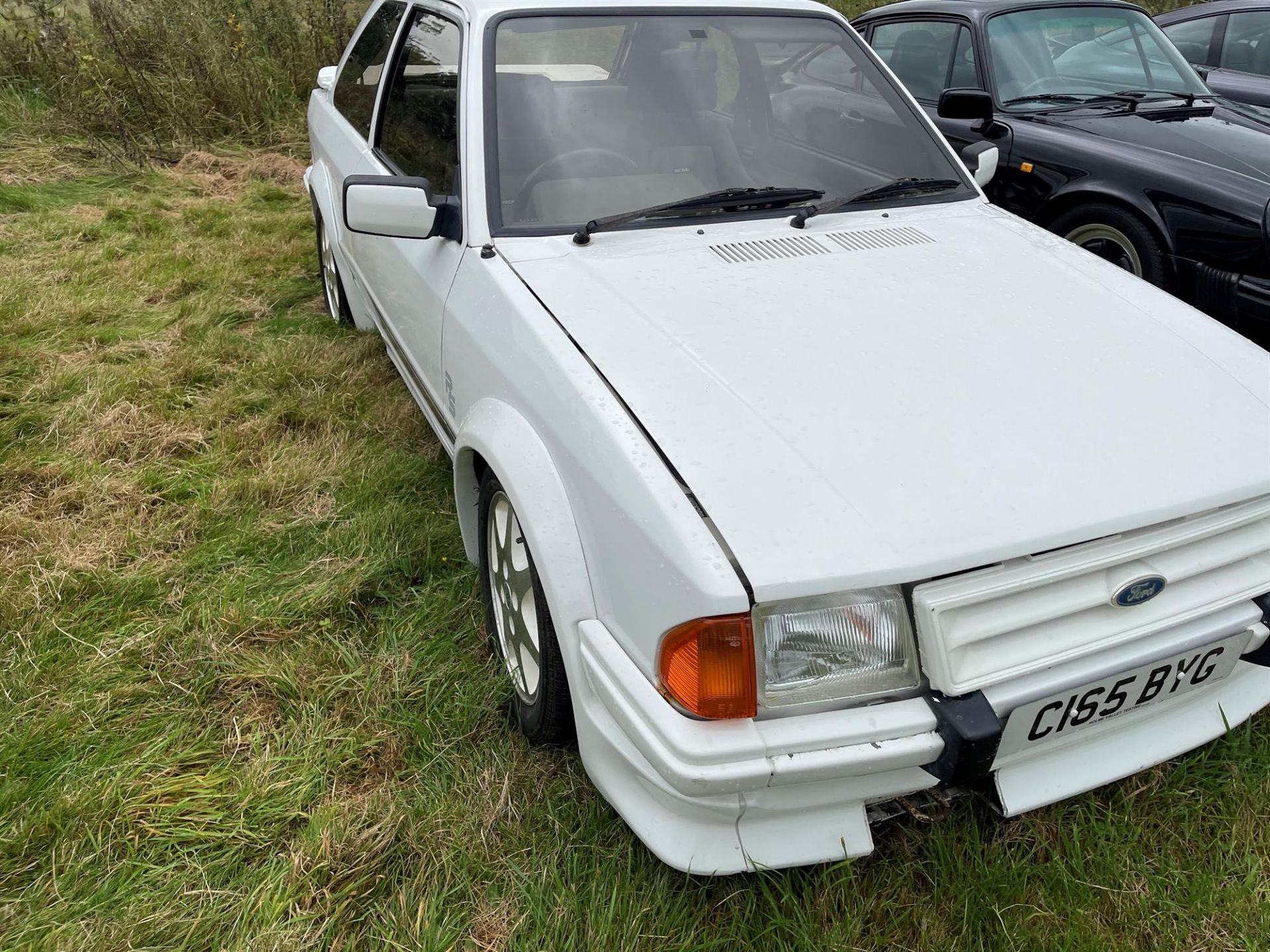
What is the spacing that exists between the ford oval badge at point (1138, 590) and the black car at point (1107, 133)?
1.85 meters

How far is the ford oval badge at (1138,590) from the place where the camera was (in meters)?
1.49

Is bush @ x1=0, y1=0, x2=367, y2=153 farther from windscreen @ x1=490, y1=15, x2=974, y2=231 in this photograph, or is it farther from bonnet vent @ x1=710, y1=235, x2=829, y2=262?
bonnet vent @ x1=710, y1=235, x2=829, y2=262

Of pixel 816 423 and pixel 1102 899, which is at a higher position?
pixel 816 423

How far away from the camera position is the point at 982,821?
185 cm

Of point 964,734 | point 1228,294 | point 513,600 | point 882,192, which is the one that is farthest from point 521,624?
point 1228,294

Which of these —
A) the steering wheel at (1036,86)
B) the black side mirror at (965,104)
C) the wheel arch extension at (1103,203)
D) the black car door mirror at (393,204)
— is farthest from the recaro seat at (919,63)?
the black car door mirror at (393,204)

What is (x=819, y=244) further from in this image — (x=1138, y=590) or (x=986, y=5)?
(x=986, y=5)

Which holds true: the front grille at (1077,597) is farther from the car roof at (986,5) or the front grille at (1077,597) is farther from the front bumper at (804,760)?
the car roof at (986,5)

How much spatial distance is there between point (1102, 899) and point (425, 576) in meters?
1.83

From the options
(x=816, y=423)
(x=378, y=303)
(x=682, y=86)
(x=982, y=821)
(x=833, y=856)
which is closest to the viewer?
(x=833, y=856)

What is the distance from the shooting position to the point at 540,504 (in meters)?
1.67

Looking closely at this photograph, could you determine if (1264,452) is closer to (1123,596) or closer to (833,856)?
(1123,596)

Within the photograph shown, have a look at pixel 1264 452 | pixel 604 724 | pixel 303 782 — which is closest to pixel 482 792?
pixel 303 782

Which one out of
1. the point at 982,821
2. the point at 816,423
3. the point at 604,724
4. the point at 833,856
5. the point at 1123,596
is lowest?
the point at 982,821
